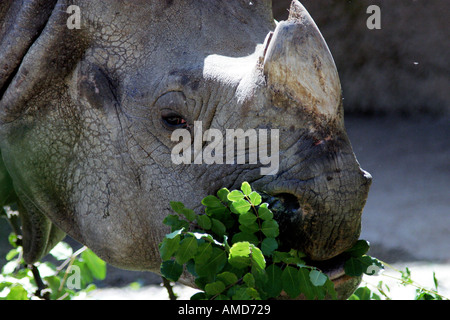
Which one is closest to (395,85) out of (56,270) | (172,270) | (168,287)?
(168,287)

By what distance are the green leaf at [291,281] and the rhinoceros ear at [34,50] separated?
1.02 metres

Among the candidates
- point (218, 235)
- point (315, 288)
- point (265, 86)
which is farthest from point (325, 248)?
point (265, 86)

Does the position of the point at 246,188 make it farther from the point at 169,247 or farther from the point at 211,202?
the point at 169,247

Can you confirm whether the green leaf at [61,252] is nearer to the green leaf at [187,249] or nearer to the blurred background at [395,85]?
the green leaf at [187,249]

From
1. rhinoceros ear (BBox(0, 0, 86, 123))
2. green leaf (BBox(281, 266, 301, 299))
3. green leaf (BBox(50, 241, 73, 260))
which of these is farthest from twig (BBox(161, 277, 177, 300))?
green leaf (BBox(281, 266, 301, 299))

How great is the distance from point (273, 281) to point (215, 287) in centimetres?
16

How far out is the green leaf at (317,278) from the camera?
2066 mm

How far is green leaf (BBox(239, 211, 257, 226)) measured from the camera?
211cm

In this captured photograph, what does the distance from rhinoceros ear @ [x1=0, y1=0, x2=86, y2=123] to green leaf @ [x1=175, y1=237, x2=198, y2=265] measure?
81 cm

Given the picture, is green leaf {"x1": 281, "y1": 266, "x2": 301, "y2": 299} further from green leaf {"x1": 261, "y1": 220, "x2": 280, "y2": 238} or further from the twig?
the twig

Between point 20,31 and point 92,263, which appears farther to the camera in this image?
point 92,263

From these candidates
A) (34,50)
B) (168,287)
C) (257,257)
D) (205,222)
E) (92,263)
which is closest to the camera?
(257,257)

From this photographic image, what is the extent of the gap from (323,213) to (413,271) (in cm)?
295

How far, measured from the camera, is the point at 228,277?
208 centimetres
